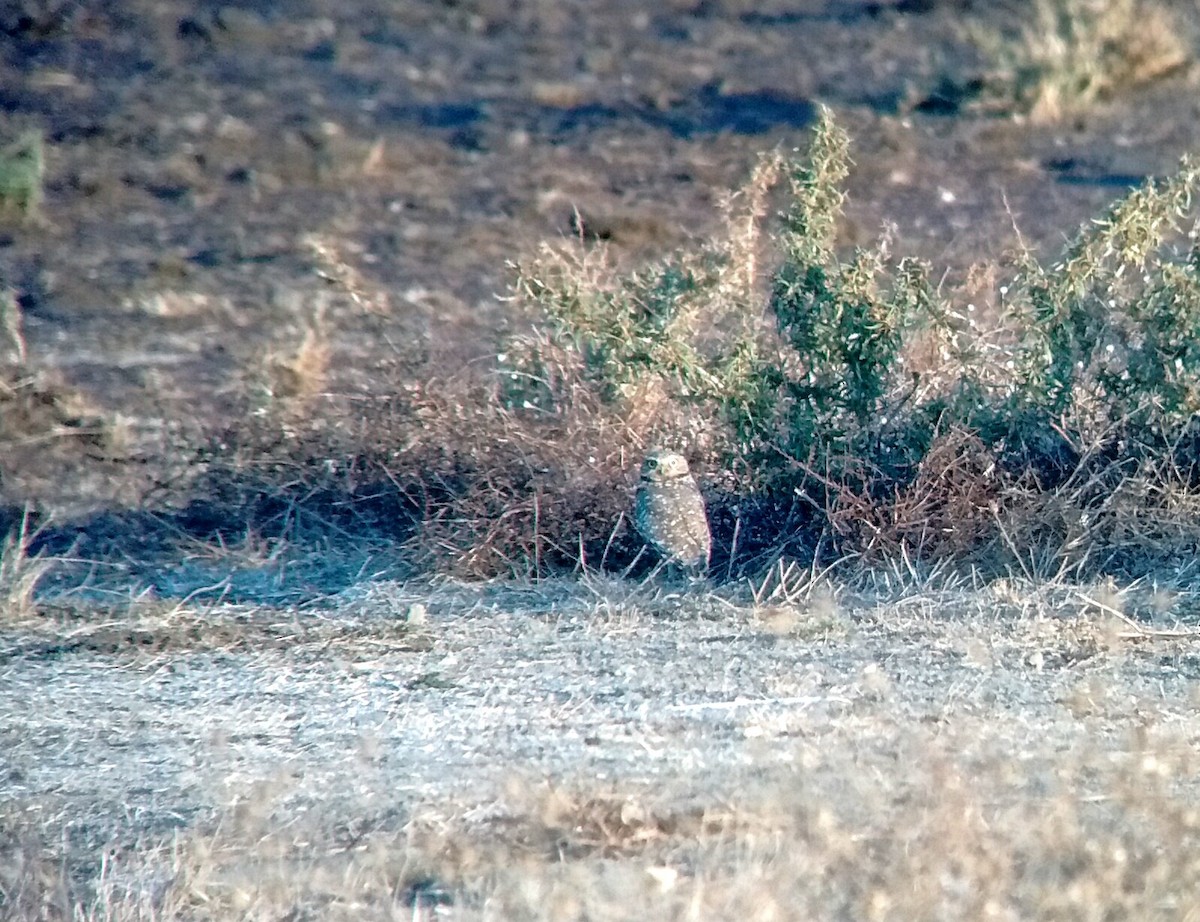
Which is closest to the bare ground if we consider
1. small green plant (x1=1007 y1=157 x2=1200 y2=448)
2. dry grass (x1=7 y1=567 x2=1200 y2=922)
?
dry grass (x1=7 y1=567 x2=1200 y2=922)

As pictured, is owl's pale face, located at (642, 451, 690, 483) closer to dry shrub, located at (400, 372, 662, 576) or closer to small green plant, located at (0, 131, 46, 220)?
dry shrub, located at (400, 372, 662, 576)

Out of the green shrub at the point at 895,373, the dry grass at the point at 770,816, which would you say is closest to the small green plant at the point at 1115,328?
the green shrub at the point at 895,373

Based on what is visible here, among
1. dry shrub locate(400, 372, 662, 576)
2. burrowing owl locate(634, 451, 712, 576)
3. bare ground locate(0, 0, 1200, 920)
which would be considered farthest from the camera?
dry shrub locate(400, 372, 662, 576)

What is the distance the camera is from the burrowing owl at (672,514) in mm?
5566

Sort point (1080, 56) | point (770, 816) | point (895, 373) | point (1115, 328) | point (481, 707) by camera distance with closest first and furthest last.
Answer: point (770, 816), point (481, 707), point (1115, 328), point (895, 373), point (1080, 56)

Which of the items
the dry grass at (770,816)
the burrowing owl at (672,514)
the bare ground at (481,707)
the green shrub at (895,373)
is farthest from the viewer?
the green shrub at (895,373)

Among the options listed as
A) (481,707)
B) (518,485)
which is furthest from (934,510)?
(481,707)

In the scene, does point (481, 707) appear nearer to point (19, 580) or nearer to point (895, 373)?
point (19, 580)

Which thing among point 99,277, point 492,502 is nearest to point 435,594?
point 492,502

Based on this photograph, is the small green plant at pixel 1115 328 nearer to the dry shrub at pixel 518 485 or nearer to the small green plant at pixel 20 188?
the dry shrub at pixel 518 485

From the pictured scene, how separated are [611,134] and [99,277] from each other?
438cm

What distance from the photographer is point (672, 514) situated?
5.57 meters

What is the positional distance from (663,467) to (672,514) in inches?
5.8

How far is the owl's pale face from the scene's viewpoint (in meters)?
5.60
